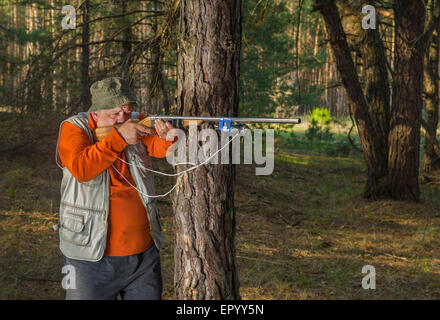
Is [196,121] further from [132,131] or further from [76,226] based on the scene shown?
[76,226]

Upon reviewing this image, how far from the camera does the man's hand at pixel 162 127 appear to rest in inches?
136

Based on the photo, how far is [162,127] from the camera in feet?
11.4

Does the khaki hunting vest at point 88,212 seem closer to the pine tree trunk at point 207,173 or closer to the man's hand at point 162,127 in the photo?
the man's hand at point 162,127

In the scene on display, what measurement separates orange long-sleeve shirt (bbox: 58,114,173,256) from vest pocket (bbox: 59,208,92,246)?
0.46ft

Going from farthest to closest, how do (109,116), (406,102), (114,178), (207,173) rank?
(406,102)
(207,173)
(109,116)
(114,178)

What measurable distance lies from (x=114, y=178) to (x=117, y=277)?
646 mm

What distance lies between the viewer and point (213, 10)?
373 cm

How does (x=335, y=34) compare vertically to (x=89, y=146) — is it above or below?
above

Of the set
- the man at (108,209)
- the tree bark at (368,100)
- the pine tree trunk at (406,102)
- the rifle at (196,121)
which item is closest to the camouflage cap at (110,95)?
the man at (108,209)

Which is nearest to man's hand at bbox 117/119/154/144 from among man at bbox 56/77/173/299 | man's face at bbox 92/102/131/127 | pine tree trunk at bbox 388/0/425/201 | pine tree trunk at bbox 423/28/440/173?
man at bbox 56/77/173/299

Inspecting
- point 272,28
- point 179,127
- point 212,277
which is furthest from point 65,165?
point 272,28

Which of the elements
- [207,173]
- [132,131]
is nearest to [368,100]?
[207,173]
